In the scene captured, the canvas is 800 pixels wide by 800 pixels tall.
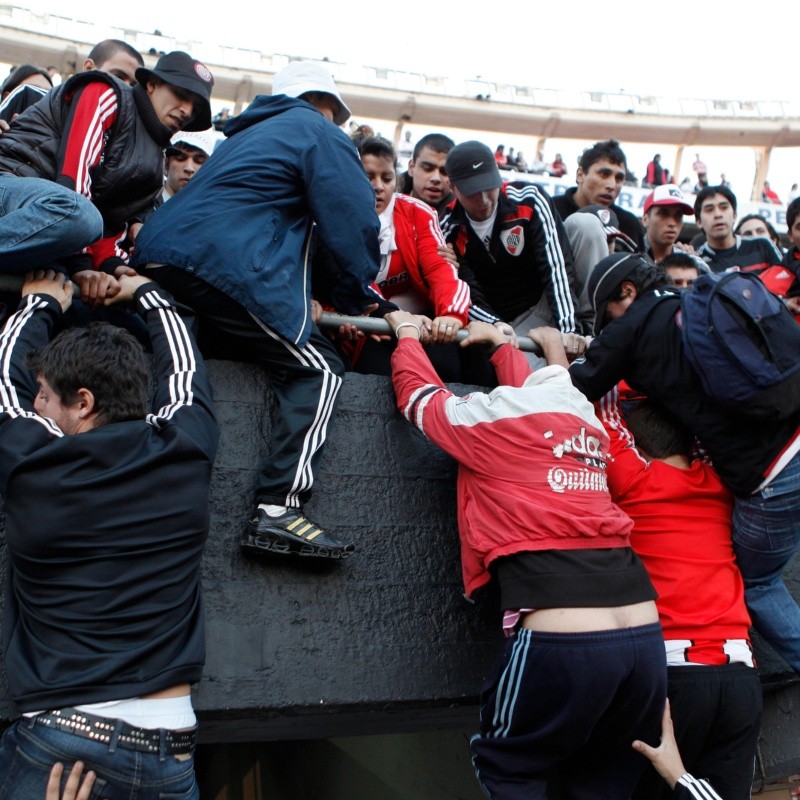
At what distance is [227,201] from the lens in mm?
3752

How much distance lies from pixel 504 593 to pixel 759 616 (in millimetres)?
1373

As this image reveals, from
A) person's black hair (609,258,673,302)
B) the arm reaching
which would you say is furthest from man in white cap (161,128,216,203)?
person's black hair (609,258,673,302)

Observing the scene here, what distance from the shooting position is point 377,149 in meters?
5.29

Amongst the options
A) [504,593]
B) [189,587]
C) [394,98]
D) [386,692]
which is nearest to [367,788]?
[386,692]

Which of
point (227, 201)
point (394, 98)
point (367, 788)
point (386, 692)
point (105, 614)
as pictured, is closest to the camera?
point (105, 614)

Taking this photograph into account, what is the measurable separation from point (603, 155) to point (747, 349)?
3.37 meters

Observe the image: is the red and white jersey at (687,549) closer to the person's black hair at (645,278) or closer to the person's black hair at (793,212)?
the person's black hair at (645,278)

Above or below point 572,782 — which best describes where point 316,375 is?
above

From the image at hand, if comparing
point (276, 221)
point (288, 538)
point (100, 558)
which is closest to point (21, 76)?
point (276, 221)

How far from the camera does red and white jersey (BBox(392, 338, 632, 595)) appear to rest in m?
3.27

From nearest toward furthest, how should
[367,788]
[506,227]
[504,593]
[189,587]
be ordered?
[189,587], [504,593], [506,227], [367,788]

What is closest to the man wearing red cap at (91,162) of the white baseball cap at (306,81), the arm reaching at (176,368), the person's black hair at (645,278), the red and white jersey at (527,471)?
the arm reaching at (176,368)

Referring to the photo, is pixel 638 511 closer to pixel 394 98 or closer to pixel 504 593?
pixel 504 593

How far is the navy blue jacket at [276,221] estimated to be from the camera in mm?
3654
